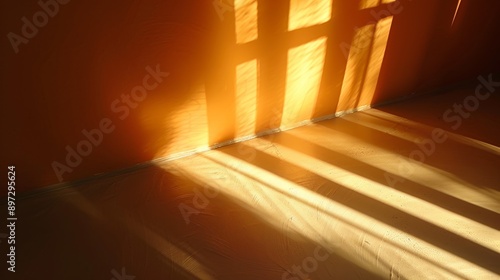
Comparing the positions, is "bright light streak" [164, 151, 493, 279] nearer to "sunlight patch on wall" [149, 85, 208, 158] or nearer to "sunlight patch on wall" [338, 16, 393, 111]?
"sunlight patch on wall" [149, 85, 208, 158]

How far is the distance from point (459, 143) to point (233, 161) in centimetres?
203

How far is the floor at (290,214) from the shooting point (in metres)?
2.31

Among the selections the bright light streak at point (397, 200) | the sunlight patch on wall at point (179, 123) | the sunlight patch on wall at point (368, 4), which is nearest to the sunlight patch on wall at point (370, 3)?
the sunlight patch on wall at point (368, 4)

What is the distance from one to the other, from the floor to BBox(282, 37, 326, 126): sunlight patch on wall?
0.22 metres

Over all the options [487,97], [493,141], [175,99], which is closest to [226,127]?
[175,99]

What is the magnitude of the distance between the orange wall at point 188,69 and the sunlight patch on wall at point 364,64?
0.01 metres

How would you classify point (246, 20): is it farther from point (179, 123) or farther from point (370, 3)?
point (370, 3)

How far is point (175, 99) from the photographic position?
2.84m

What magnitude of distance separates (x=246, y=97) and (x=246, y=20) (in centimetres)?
66

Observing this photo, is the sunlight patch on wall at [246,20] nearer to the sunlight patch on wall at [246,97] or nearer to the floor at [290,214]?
the sunlight patch on wall at [246,97]

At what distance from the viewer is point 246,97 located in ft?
10.3

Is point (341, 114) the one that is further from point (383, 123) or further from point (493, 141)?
point (493, 141)

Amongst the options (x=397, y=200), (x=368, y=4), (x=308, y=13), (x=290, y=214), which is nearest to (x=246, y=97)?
(x=308, y=13)

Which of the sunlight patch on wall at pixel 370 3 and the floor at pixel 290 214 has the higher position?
the sunlight patch on wall at pixel 370 3
